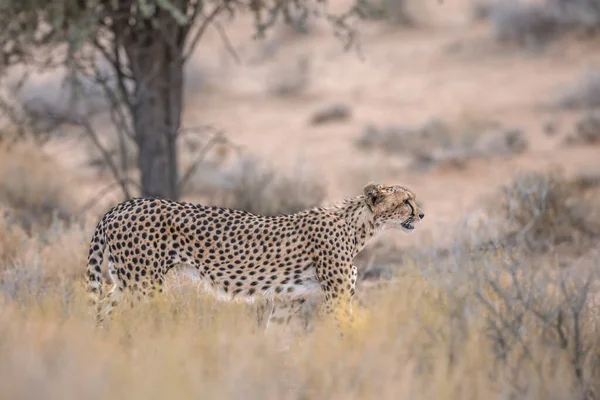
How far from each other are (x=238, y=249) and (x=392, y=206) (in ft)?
3.08

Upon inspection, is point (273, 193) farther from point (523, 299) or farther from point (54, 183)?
point (523, 299)

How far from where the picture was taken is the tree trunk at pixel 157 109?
8.68m

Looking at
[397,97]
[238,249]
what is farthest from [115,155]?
[238,249]

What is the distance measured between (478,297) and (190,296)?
1.52 metres

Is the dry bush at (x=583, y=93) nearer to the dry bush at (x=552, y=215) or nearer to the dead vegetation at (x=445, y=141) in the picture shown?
the dead vegetation at (x=445, y=141)

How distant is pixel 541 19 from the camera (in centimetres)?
2050

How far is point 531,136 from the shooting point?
1482cm

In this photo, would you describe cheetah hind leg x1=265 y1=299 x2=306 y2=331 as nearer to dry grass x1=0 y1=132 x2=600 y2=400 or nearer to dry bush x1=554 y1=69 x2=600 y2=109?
dry grass x1=0 y1=132 x2=600 y2=400

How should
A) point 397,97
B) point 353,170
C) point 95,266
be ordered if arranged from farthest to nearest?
point 397,97 → point 353,170 → point 95,266

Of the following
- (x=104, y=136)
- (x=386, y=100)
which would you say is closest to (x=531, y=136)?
(x=386, y=100)

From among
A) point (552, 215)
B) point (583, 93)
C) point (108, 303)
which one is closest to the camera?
point (108, 303)

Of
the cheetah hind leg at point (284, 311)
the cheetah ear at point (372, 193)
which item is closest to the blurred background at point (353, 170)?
the cheetah ear at point (372, 193)

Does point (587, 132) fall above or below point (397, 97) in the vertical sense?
below

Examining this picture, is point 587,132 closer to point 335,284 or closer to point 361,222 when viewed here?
point 361,222
